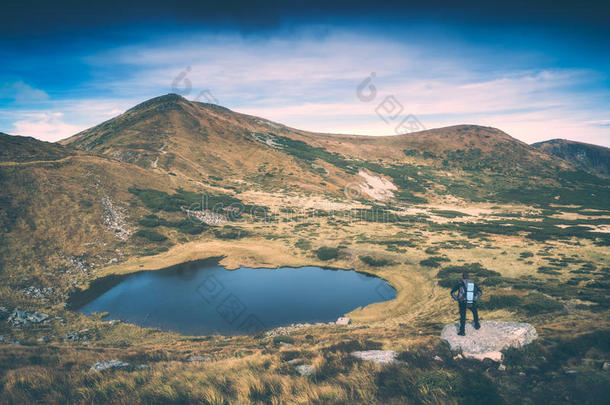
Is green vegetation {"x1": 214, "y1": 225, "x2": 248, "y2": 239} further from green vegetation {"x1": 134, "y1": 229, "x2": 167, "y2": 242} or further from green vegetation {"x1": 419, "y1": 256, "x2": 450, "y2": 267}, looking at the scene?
green vegetation {"x1": 419, "y1": 256, "x2": 450, "y2": 267}

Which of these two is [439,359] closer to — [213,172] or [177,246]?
[177,246]

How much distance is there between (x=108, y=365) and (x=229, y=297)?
19.3 meters

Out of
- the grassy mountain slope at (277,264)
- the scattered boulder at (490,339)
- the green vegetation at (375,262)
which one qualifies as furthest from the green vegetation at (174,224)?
the scattered boulder at (490,339)

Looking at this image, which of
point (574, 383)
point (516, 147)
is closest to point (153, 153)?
point (574, 383)

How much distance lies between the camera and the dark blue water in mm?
26891

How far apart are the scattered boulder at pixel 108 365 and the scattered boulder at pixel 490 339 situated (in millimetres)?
15217

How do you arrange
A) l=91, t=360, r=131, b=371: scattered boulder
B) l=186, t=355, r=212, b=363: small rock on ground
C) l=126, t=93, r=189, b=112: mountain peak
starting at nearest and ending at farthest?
1. l=91, t=360, r=131, b=371: scattered boulder
2. l=186, t=355, r=212, b=363: small rock on ground
3. l=126, t=93, r=189, b=112: mountain peak

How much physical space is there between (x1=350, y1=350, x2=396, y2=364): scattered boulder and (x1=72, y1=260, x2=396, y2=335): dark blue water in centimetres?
1430

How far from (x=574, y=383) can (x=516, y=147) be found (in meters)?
217

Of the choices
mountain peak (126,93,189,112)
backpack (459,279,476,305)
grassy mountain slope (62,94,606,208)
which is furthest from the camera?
mountain peak (126,93,189,112)

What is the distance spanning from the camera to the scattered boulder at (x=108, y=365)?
1197cm

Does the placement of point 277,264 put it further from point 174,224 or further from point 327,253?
point 174,224

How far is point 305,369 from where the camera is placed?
11508 millimetres

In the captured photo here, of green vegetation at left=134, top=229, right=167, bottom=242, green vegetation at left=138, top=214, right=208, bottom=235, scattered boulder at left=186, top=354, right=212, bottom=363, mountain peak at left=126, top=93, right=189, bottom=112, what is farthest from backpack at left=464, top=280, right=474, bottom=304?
mountain peak at left=126, top=93, right=189, bottom=112
